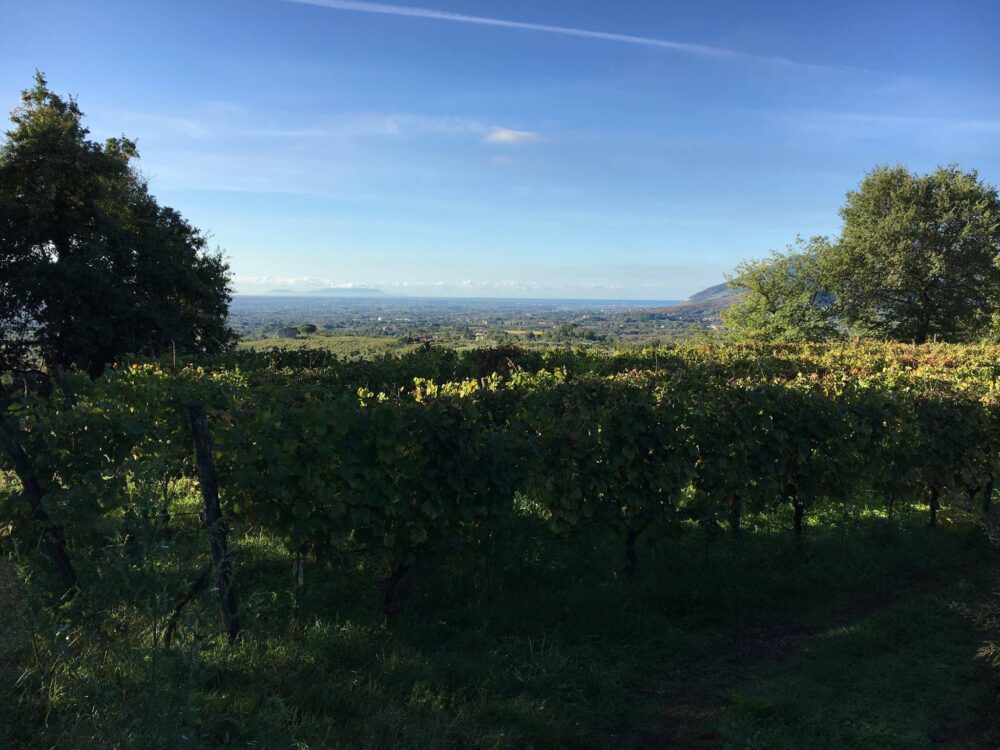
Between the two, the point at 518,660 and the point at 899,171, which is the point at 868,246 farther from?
the point at 518,660

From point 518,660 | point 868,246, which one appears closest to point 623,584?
point 518,660

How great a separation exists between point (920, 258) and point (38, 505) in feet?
133

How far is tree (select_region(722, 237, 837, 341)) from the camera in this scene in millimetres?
35812

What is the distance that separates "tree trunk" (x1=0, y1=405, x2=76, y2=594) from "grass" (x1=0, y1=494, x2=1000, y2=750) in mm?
275

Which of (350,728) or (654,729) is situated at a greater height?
(350,728)

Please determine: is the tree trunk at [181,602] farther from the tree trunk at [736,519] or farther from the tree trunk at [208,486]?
the tree trunk at [736,519]

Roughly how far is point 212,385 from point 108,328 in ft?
72.7

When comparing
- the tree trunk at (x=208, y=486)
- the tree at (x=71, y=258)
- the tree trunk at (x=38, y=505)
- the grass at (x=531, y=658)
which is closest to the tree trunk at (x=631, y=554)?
the grass at (x=531, y=658)

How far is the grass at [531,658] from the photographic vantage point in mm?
3389

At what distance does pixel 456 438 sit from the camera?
522 centimetres

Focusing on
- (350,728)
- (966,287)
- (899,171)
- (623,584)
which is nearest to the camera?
(350,728)

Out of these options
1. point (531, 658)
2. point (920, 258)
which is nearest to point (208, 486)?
point (531, 658)

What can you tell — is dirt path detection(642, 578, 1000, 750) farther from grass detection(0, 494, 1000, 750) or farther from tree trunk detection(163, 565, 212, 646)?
tree trunk detection(163, 565, 212, 646)

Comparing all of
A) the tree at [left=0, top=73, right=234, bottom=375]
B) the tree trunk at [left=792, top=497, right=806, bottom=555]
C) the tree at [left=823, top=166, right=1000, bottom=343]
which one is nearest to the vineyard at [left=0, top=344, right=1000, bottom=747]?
the tree trunk at [left=792, top=497, right=806, bottom=555]
